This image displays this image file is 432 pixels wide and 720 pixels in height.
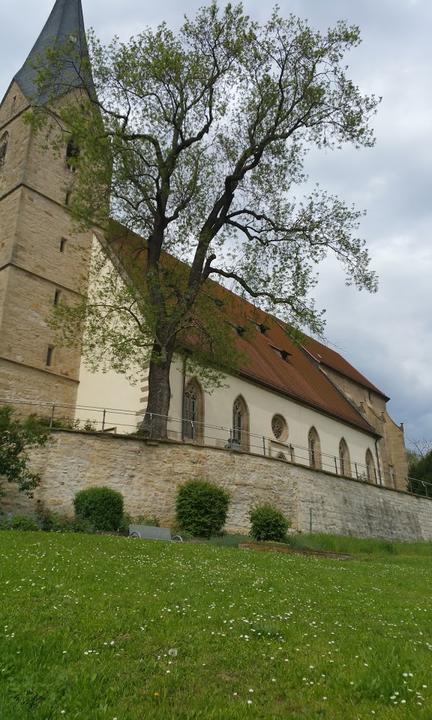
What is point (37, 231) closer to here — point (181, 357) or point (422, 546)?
point (181, 357)

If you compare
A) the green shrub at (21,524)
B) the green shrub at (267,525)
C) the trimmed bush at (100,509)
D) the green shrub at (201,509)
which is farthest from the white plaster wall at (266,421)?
the green shrub at (21,524)

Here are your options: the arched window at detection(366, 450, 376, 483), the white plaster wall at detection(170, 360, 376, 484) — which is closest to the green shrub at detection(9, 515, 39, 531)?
the white plaster wall at detection(170, 360, 376, 484)

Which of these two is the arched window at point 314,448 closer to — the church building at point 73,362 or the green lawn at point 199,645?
the church building at point 73,362

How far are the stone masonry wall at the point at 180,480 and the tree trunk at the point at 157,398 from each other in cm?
52

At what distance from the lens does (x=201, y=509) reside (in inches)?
679

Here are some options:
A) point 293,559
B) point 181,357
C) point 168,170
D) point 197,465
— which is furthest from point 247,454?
point 168,170

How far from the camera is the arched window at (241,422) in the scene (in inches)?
1018

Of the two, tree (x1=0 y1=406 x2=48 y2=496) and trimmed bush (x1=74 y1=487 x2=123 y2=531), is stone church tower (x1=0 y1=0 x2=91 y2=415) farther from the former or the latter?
trimmed bush (x1=74 y1=487 x2=123 y2=531)

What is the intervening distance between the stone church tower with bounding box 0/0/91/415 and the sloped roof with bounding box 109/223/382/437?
7.49 ft

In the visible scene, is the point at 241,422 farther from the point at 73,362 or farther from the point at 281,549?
the point at 281,549

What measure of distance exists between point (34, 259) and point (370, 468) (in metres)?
21.4

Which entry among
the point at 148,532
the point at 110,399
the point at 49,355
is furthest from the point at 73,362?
the point at 148,532

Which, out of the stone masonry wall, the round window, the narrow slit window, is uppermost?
the narrow slit window

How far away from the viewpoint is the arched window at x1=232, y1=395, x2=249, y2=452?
2586 cm
